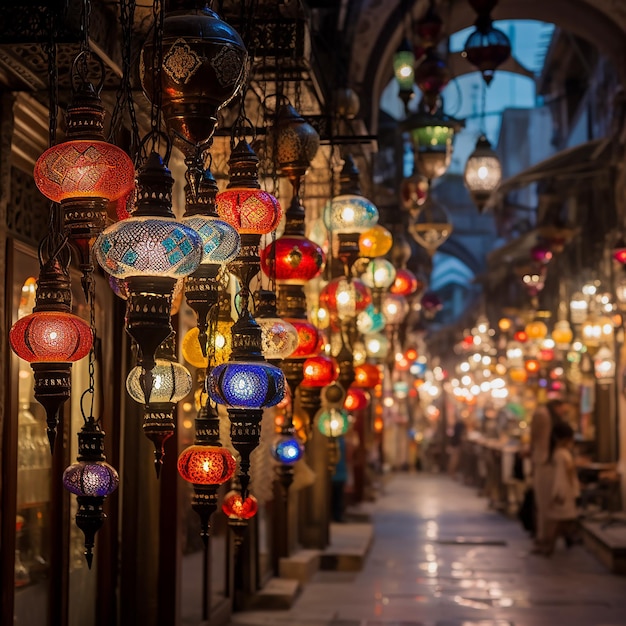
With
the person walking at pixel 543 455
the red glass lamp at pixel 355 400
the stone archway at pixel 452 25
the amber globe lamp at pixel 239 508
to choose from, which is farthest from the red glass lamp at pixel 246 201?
the person walking at pixel 543 455

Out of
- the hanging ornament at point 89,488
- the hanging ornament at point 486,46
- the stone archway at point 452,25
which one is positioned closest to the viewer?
the hanging ornament at point 89,488

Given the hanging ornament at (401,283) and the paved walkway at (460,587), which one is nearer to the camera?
the paved walkway at (460,587)

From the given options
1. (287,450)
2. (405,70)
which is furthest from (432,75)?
(287,450)

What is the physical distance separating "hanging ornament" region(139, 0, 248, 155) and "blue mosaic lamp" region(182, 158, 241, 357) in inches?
11.5

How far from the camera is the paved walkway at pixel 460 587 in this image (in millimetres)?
10055

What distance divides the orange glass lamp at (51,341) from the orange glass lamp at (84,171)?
0.20m

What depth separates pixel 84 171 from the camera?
3.79 metres

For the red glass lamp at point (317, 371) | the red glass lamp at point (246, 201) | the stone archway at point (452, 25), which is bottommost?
the red glass lamp at point (317, 371)

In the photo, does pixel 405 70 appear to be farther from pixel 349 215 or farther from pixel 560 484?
pixel 560 484

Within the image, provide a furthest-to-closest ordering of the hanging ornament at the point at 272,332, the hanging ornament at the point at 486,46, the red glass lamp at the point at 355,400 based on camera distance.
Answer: the red glass lamp at the point at 355,400, the hanging ornament at the point at 486,46, the hanging ornament at the point at 272,332

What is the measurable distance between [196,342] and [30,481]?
153cm

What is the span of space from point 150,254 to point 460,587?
367 inches

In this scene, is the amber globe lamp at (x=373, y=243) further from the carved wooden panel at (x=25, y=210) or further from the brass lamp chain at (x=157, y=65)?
the brass lamp chain at (x=157, y=65)

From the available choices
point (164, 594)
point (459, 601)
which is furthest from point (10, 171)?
point (459, 601)
